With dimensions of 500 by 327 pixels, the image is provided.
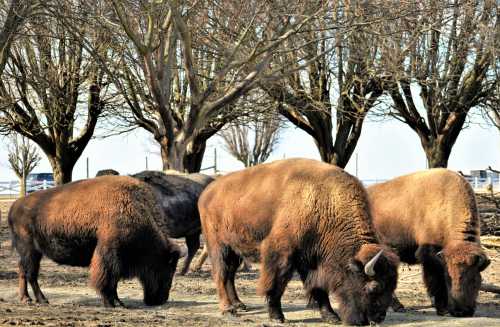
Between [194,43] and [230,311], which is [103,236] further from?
[194,43]

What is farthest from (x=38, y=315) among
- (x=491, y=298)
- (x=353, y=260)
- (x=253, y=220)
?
(x=491, y=298)

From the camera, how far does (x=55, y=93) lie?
25391mm

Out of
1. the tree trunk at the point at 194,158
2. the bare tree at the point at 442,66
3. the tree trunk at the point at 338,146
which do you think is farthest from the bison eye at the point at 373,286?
the tree trunk at the point at 338,146

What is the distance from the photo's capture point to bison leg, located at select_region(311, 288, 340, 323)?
32.4 ft

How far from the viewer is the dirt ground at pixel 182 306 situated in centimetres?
938

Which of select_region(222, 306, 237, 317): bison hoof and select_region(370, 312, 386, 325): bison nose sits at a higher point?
select_region(370, 312, 386, 325): bison nose

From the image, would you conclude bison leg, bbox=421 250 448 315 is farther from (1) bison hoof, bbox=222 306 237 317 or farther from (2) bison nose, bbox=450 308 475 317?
(1) bison hoof, bbox=222 306 237 317

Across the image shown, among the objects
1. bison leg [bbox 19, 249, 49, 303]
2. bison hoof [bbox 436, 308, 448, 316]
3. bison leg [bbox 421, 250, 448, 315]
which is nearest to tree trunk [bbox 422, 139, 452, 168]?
bison leg [bbox 421, 250, 448, 315]

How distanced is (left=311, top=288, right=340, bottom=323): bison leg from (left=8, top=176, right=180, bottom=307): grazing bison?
7.22 feet

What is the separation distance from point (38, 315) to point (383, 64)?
18.5m

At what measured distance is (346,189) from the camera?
9.71 meters

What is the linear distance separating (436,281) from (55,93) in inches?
652

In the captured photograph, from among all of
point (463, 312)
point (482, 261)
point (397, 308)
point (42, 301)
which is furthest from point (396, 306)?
point (42, 301)

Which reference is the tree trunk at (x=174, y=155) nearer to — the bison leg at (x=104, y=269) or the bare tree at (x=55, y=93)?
the bare tree at (x=55, y=93)
